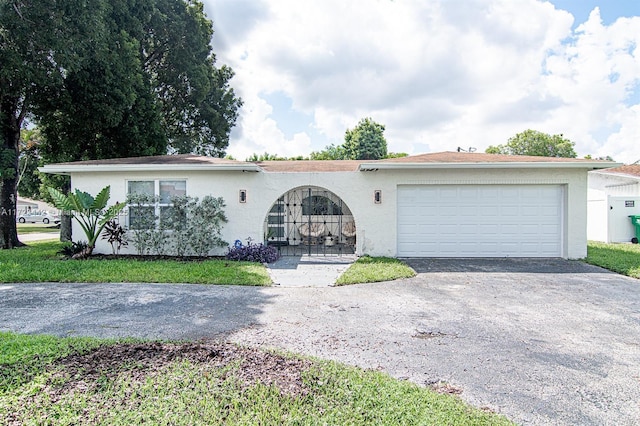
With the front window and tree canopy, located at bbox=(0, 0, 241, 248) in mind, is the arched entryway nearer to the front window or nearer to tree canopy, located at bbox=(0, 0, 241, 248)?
the front window

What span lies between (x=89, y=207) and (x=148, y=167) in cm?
192

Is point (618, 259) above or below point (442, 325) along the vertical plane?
above

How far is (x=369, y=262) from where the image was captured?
33.2 feet

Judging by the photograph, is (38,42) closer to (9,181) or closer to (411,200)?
(9,181)

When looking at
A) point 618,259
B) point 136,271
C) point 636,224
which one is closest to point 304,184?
point 136,271

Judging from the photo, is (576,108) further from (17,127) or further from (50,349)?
(17,127)

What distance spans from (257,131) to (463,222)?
61.4 ft

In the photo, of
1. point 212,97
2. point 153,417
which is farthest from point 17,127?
point 153,417

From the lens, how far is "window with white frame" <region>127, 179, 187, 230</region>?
10.9 m

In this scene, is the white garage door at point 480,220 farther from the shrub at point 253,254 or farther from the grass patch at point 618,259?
the shrub at point 253,254

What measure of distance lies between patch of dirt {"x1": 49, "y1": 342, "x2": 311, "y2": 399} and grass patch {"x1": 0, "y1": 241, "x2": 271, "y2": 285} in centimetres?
360

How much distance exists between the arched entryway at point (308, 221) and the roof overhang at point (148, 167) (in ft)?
14.9

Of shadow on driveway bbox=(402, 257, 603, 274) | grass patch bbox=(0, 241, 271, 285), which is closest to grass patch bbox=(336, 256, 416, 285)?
shadow on driveway bbox=(402, 257, 603, 274)

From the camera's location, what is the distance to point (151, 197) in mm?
10953
